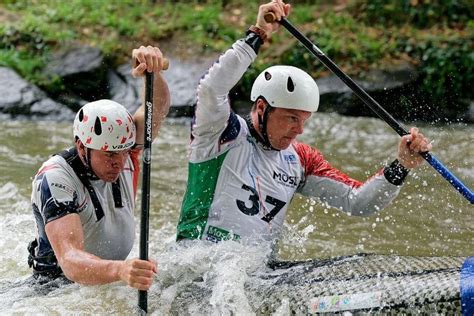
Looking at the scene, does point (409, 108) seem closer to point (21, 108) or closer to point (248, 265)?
point (21, 108)

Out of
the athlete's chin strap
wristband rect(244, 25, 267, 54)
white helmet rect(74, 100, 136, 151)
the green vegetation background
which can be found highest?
wristband rect(244, 25, 267, 54)

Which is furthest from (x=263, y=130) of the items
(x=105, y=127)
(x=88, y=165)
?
(x=88, y=165)

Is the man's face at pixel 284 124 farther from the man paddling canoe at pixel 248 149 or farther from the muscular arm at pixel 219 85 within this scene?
the muscular arm at pixel 219 85

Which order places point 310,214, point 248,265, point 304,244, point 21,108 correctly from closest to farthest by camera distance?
point 248,265 < point 304,244 < point 310,214 < point 21,108

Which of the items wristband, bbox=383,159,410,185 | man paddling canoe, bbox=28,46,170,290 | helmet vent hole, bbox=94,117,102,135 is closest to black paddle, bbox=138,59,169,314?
man paddling canoe, bbox=28,46,170,290

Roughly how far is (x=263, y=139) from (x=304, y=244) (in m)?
2.47

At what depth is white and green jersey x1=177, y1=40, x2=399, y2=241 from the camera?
507 cm

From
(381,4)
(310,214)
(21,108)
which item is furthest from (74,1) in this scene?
(310,214)

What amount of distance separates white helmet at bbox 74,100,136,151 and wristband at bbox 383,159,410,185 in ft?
5.36

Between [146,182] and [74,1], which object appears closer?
[146,182]

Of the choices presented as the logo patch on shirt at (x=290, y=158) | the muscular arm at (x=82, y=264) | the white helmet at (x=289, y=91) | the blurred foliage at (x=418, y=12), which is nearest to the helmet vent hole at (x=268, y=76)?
the white helmet at (x=289, y=91)

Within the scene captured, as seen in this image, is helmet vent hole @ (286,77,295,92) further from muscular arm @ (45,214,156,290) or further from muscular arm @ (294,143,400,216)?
muscular arm @ (45,214,156,290)

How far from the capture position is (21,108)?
12.7 m

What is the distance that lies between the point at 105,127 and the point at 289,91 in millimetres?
1129
